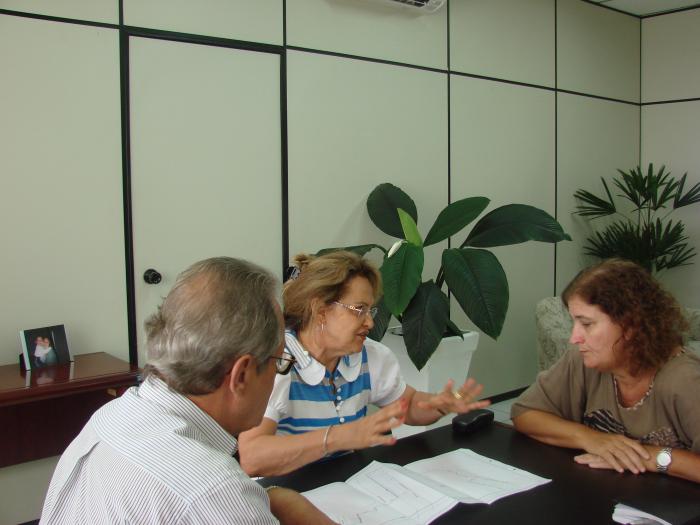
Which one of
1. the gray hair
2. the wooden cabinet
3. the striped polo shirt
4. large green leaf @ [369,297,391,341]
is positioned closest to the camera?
the gray hair

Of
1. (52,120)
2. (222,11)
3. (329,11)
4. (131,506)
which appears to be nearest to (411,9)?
(329,11)

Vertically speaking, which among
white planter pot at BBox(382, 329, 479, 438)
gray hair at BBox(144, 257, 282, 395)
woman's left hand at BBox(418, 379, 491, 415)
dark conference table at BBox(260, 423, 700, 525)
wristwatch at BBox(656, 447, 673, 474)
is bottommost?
white planter pot at BBox(382, 329, 479, 438)

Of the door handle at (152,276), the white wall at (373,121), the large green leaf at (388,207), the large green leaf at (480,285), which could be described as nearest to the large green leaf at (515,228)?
the large green leaf at (480,285)

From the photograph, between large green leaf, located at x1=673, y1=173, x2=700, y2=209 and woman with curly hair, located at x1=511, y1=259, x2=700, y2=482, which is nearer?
woman with curly hair, located at x1=511, y1=259, x2=700, y2=482

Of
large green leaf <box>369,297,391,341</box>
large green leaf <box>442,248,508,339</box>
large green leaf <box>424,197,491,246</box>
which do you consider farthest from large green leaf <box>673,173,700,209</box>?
large green leaf <box>369,297,391,341</box>

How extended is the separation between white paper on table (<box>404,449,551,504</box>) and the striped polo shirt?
0.36 m

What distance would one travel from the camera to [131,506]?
89 cm

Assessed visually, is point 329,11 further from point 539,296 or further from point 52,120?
point 539,296

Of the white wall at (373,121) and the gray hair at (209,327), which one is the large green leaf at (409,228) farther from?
the gray hair at (209,327)

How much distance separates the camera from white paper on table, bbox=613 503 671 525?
4.39 ft

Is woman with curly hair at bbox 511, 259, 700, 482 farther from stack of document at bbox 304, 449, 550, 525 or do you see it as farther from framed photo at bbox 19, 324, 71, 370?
framed photo at bbox 19, 324, 71, 370

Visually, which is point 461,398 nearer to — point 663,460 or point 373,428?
point 373,428

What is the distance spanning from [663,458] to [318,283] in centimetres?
104

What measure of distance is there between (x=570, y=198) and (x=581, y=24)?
145cm
